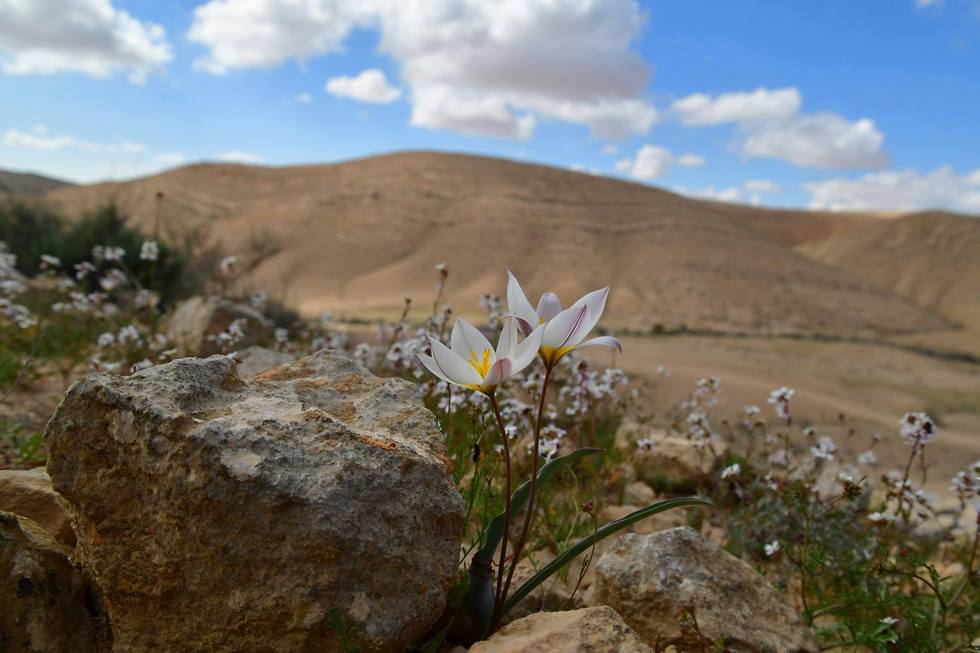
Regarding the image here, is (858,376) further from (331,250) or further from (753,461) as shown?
(331,250)

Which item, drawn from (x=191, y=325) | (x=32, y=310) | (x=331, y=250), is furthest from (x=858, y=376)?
(x=331, y=250)

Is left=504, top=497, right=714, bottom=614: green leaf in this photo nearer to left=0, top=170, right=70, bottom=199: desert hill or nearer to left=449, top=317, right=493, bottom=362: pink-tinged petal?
left=449, top=317, right=493, bottom=362: pink-tinged petal

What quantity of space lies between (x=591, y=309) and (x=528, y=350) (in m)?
0.25

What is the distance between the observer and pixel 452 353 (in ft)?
6.02

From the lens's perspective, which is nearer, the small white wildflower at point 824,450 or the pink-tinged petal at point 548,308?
the pink-tinged petal at point 548,308

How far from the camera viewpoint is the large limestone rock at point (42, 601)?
6.41 ft

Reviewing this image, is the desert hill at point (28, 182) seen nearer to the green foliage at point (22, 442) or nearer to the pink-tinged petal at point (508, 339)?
the green foliage at point (22, 442)

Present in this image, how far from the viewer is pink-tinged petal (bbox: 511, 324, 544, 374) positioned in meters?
1.78

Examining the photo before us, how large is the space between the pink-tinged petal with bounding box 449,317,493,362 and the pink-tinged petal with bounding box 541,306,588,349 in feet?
0.63

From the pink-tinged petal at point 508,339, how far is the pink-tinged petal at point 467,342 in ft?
0.19

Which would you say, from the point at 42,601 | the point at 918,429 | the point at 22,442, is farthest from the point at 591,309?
the point at 22,442

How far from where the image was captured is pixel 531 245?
3416 cm

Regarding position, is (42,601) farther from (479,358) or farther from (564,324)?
(564,324)

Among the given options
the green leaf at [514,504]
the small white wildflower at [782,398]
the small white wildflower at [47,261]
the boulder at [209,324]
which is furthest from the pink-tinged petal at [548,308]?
the small white wildflower at [47,261]
